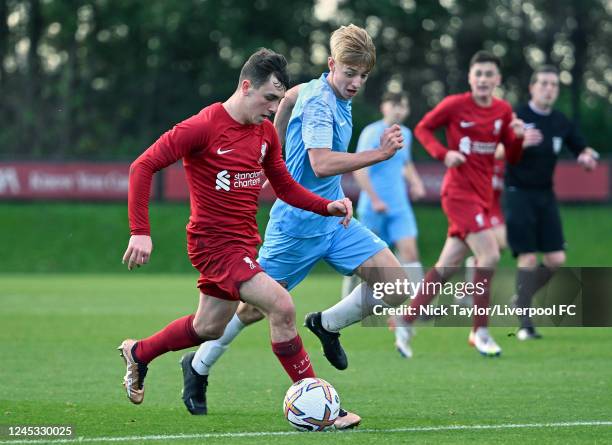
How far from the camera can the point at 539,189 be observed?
11.9m

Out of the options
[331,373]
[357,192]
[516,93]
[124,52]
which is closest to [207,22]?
[124,52]

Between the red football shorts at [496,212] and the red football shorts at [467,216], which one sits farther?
the red football shorts at [496,212]

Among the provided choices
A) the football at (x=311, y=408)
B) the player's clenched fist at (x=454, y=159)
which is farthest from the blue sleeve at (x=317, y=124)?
the player's clenched fist at (x=454, y=159)

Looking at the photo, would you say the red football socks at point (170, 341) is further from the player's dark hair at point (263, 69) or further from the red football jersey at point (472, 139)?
the red football jersey at point (472, 139)

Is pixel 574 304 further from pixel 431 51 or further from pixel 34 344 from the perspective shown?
pixel 431 51

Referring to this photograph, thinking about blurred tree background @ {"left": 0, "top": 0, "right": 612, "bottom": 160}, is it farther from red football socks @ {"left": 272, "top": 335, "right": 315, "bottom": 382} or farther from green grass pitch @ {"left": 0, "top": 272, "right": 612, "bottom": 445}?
red football socks @ {"left": 272, "top": 335, "right": 315, "bottom": 382}

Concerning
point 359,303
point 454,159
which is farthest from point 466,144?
point 359,303

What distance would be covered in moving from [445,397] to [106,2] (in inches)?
1565

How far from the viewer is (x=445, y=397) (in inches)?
310

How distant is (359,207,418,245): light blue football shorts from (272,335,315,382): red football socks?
7.05 meters

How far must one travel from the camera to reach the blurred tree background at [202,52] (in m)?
45.2

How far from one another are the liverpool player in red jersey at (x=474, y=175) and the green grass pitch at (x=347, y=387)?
0.60 meters

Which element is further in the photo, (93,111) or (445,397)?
(93,111)

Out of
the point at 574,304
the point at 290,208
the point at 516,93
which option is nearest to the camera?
the point at 290,208
